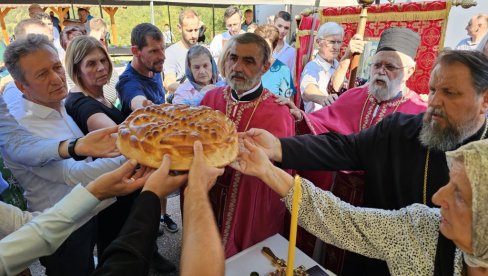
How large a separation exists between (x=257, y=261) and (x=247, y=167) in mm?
509

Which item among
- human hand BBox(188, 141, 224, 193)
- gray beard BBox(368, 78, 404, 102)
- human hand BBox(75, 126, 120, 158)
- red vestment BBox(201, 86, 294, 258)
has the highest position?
→ gray beard BBox(368, 78, 404, 102)

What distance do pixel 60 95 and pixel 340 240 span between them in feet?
6.41

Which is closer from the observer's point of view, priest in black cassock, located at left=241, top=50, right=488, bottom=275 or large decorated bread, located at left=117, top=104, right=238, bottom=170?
large decorated bread, located at left=117, top=104, right=238, bottom=170

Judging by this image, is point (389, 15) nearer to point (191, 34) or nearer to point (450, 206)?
point (191, 34)

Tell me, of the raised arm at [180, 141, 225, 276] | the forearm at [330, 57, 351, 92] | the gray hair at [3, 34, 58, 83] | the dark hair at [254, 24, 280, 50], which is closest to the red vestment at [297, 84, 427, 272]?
the forearm at [330, 57, 351, 92]

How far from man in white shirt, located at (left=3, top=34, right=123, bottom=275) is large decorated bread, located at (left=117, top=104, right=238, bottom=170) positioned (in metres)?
0.62

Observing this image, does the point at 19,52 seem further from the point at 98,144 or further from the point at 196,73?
the point at 196,73

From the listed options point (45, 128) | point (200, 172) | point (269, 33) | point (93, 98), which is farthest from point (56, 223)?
point (269, 33)

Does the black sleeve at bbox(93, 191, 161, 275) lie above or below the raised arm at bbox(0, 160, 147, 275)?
above

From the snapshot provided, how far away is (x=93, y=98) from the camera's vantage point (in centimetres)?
248

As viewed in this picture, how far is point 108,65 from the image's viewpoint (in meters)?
2.67

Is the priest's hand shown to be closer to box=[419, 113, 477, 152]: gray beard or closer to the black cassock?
the black cassock

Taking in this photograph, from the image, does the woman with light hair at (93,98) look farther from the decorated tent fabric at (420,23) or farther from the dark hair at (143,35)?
the decorated tent fabric at (420,23)

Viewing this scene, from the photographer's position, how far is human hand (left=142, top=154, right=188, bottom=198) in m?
1.22
